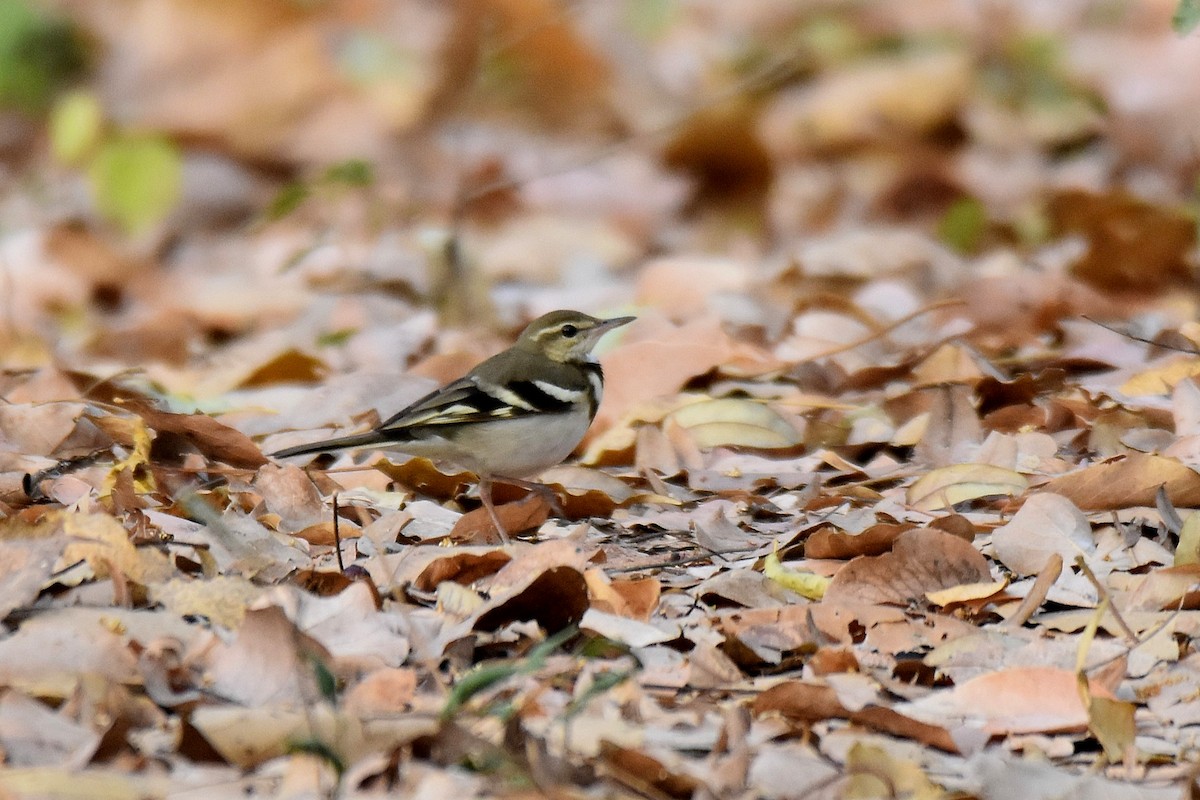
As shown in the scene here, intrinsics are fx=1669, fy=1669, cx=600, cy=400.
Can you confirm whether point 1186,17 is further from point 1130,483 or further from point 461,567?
point 461,567

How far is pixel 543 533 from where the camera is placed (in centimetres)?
463

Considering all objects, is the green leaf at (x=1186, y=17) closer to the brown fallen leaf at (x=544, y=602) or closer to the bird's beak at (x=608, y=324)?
the brown fallen leaf at (x=544, y=602)

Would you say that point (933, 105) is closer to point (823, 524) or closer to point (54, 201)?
point (54, 201)

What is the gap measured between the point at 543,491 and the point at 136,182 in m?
6.22

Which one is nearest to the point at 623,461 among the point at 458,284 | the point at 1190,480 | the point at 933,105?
the point at 1190,480

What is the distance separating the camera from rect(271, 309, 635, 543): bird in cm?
531

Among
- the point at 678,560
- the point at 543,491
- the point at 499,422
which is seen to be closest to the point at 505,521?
the point at 543,491

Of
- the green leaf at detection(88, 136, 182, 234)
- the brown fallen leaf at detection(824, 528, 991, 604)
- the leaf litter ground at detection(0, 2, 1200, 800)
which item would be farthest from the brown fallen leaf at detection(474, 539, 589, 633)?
the green leaf at detection(88, 136, 182, 234)

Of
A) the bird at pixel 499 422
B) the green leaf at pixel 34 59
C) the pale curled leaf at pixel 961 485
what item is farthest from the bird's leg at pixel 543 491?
the green leaf at pixel 34 59

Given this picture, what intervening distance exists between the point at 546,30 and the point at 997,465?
30.3ft

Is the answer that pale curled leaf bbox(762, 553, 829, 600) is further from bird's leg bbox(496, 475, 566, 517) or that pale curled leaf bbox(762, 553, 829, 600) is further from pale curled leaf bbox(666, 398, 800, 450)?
pale curled leaf bbox(666, 398, 800, 450)

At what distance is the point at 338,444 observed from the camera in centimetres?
515

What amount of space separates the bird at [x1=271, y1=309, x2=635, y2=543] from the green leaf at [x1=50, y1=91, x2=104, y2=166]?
6112 millimetres

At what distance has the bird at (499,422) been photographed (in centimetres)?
531
